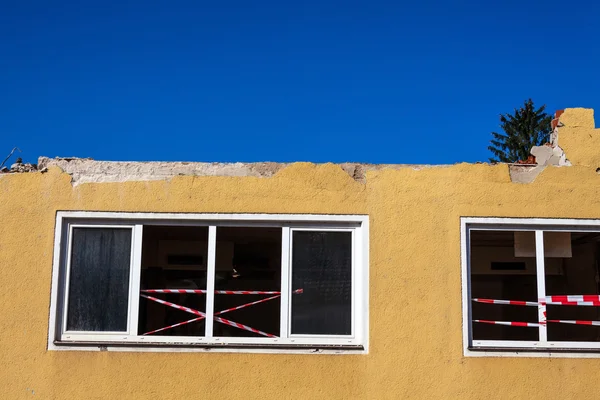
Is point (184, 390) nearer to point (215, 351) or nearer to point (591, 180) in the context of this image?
point (215, 351)

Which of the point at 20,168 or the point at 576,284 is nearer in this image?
the point at 20,168

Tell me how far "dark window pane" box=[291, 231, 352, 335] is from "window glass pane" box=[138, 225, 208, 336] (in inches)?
39.3

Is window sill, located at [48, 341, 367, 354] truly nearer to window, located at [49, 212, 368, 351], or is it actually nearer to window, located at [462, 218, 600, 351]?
window, located at [49, 212, 368, 351]

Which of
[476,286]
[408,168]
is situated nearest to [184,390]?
[408,168]

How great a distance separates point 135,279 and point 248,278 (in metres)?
2.50

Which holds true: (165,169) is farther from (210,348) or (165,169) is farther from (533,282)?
(533,282)

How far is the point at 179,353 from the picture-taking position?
22.5ft

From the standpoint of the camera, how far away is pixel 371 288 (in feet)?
22.7

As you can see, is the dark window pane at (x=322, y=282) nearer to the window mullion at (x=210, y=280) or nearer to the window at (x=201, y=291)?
the window at (x=201, y=291)

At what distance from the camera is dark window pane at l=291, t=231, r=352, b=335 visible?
7051 mm

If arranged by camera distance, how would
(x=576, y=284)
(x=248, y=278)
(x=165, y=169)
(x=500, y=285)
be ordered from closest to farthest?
(x=165, y=169), (x=248, y=278), (x=576, y=284), (x=500, y=285)

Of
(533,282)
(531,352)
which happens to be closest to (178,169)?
(531,352)

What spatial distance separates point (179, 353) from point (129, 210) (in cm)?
154

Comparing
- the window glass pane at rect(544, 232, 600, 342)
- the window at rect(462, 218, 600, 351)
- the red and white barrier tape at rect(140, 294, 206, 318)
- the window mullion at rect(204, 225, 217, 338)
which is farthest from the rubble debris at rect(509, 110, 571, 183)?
the red and white barrier tape at rect(140, 294, 206, 318)
